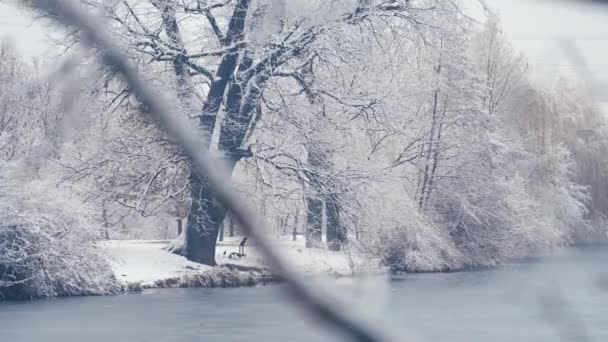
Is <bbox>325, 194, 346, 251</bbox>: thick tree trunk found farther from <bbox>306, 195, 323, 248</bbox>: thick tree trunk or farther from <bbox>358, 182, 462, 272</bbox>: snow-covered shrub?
<bbox>358, 182, 462, 272</bbox>: snow-covered shrub

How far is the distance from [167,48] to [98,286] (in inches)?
136

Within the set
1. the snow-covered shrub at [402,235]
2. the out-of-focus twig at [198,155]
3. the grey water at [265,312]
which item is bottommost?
the grey water at [265,312]

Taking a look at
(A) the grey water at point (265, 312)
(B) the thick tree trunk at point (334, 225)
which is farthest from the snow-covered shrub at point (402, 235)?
(A) the grey water at point (265, 312)

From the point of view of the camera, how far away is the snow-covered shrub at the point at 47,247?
38.8 ft

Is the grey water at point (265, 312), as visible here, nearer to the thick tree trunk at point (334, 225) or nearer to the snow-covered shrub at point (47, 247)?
the snow-covered shrub at point (47, 247)

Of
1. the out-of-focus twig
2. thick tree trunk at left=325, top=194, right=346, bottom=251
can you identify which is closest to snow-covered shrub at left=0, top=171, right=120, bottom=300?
thick tree trunk at left=325, top=194, right=346, bottom=251

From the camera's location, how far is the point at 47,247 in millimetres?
12141

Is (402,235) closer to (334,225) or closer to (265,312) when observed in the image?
(334,225)

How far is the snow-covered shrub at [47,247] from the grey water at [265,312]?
1.09ft

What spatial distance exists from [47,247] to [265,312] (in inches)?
141

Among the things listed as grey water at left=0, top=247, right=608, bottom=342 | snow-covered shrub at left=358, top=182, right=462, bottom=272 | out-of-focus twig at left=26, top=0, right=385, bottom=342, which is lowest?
grey water at left=0, top=247, right=608, bottom=342

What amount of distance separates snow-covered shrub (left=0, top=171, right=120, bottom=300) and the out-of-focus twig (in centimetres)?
1139

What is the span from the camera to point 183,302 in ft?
39.3

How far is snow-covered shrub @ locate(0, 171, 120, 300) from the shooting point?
38.8 feet
